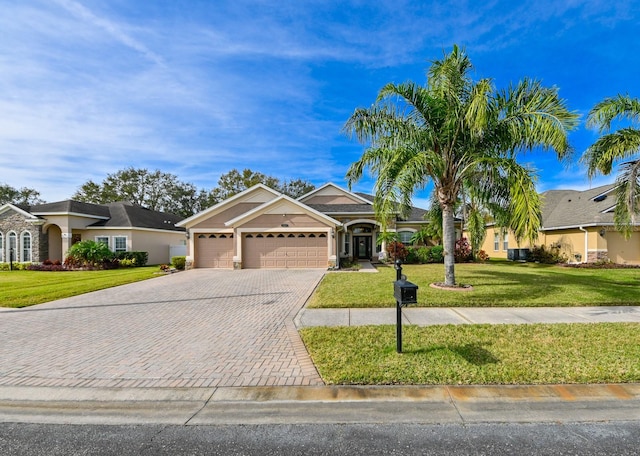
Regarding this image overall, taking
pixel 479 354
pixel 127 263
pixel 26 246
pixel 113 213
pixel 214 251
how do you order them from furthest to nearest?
1. pixel 113 213
2. pixel 26 246
3. pixel 127 263
4. pixel 214 251
5. pixel 479 354

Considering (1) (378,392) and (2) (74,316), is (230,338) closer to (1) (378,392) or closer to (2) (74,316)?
(1) (378,392)

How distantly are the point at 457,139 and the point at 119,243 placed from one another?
77.0 ft

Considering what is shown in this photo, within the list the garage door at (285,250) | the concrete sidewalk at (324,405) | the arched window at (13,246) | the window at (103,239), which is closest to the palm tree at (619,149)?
the concrete sidewalk at (324,405)

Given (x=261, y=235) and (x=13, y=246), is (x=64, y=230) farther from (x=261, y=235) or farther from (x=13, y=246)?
(x=261, y=235)

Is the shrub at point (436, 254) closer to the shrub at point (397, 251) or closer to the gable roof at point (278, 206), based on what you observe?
the shrub at point (397, 251)

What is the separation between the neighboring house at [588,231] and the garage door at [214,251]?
15.3m

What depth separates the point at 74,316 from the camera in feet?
23.5

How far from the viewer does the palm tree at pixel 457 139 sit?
806cm

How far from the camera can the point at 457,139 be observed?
31.6ft

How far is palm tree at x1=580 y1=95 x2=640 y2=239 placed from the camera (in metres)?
8.59

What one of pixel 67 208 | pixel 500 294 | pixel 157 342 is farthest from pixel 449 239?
pixel 67 208

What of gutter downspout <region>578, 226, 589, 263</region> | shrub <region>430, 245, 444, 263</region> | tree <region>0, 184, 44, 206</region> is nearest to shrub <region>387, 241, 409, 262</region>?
shrub <region>430, 245, 444, 263</region>

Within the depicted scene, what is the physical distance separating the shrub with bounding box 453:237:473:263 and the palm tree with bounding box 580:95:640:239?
35.4 feet

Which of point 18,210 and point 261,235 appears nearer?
point 261,235
